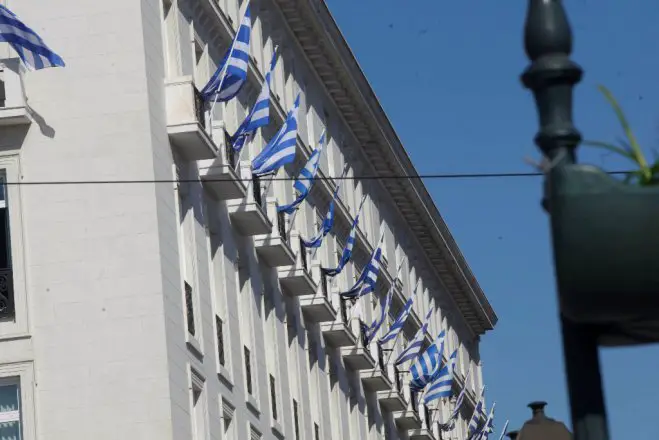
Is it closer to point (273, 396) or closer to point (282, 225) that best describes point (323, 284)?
point (282, 225)

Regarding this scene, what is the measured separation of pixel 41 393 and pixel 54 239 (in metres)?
2.68

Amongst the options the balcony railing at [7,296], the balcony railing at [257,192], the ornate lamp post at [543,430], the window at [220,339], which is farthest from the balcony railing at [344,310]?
the ornate lamp post at [543,430]

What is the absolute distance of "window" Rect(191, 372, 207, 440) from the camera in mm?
33062

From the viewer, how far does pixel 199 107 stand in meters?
34.2

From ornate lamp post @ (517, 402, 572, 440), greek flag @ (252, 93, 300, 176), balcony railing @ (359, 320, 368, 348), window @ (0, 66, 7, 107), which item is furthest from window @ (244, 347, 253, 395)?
ornate lamp post @ (517, 402, 572, 440)

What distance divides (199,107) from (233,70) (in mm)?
1005

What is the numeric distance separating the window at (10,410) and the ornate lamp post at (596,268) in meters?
26.6

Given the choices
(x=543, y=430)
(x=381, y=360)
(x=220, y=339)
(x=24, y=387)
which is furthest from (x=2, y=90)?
(x=381, y=360)

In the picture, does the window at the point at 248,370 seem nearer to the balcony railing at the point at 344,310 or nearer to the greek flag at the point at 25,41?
the balcony railing at the point at 344,310

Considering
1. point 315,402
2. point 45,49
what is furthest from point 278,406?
point 45,49

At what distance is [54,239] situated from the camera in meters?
31.4

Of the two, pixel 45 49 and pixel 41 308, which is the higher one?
pixel 45 49

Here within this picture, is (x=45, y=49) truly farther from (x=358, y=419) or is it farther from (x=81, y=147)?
(x=358, y=419)

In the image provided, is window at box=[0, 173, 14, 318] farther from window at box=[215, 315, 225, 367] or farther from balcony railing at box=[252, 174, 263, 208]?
balcony railing at box=[252, 174, 263, 208]
